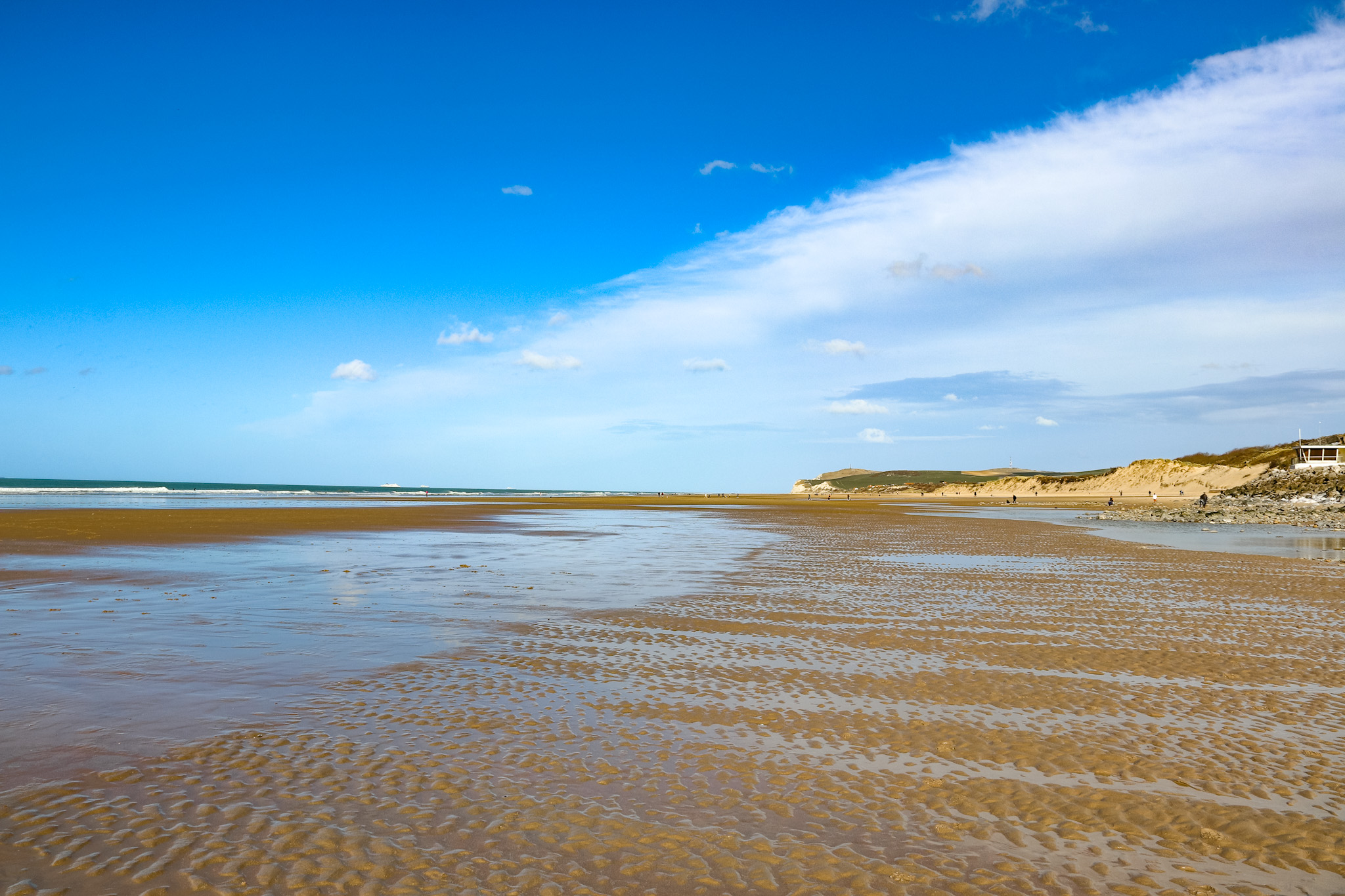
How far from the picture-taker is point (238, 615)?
13398 millimetres

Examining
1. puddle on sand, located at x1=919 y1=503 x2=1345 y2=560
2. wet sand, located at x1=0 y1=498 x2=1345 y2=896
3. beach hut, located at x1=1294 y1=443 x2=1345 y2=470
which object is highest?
beach hut, located at x1=1294 y1=443 x2=1345 y2=470

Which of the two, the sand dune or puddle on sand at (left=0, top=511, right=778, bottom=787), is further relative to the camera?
the sand dune

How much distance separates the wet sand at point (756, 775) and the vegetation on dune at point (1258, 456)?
312ft

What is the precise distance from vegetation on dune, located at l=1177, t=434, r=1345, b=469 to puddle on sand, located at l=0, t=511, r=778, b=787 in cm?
9132

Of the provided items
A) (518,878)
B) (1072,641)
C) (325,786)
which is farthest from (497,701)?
(1072,641)

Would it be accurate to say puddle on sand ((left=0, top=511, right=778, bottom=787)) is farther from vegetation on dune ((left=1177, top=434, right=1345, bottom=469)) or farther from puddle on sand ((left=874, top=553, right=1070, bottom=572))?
vegetation on dune ((left=1177, top=434, right=1345, bottom=469))

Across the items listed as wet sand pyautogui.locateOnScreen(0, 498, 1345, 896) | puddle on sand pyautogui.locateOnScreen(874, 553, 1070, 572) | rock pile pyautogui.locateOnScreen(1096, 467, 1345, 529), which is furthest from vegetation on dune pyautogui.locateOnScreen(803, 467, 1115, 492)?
wet sand pyautogui.locateOnScreen(0, 498, 1345, 896)

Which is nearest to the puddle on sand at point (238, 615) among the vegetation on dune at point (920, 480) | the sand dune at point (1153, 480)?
the sand dune at point (1153, 480)

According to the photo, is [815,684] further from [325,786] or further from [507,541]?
[507,541]

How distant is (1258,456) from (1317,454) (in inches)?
972

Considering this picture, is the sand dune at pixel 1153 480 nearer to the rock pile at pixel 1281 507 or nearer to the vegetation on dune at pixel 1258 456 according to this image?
the vegetation on dune at pixel 1258 456

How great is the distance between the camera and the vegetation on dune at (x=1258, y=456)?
87.5 metres

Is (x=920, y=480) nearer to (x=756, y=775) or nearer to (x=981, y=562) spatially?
(x=981, y=562)

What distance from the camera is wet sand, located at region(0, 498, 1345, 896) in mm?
4984
